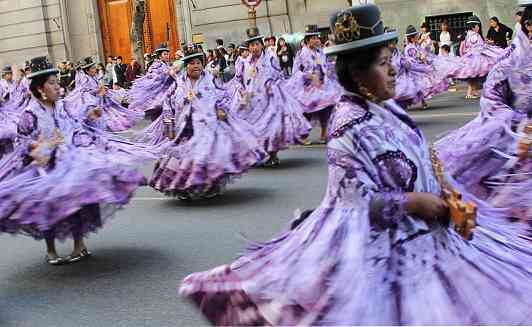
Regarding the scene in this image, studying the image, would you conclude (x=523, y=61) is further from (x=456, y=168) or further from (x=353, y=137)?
(x=353, y=137)

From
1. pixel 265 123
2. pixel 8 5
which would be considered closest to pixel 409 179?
pixel 265 123

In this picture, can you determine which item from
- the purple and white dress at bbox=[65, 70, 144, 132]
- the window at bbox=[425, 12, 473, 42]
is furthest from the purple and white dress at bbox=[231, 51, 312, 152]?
the window at bbox=[425, 12, 473, 42]

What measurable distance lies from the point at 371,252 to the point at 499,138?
2.52m

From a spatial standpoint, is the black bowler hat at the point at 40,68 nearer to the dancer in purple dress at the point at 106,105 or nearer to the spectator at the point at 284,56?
the dancer in purple dress at the point at 106,105

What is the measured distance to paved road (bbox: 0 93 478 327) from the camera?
5.46 meters

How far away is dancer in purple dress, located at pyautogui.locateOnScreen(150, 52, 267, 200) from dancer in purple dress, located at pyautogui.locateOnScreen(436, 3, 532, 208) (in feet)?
12.1

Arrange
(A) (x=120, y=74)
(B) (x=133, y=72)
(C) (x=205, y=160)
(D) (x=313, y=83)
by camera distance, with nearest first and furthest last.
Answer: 1. (C) (x=205, y=160)
2. (D) (x=313, y=83)
3. (B) (x=133, y=72)
4. (A) (x=120, y=74)

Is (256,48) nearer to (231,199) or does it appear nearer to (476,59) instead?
(231,199)

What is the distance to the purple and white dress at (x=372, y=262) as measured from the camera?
2.92 metres

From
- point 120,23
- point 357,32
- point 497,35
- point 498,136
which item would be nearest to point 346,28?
point 357,32

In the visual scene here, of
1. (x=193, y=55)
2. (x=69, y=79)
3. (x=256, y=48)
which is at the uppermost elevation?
(x=69, y=79)

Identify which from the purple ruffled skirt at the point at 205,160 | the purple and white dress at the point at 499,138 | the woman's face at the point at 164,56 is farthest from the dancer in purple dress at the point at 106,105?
the purple and white dress at the point at 499,138

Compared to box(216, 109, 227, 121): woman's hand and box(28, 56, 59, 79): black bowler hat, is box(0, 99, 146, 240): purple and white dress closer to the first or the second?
box(28, 56, 59, 79): black bowler hat

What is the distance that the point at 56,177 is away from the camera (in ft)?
20.7
